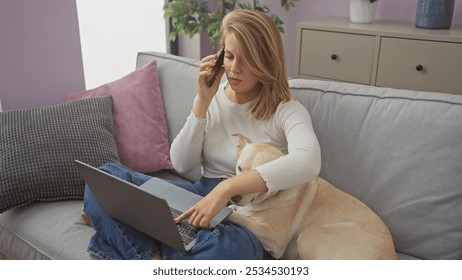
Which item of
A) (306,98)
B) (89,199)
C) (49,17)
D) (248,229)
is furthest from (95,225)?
(49,17)

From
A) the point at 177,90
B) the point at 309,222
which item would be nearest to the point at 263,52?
the point at 309,222

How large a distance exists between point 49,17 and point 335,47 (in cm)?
144

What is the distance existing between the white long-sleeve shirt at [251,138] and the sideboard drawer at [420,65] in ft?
4.14

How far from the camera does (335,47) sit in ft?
8.13

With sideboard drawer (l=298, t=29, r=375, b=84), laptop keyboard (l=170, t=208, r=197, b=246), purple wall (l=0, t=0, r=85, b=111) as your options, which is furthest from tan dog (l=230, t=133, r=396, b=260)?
sideboard drawer (l=298, t=29, r=375, b=84)

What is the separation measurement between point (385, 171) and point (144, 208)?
26.4 inches

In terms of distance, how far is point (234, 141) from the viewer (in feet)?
4.21

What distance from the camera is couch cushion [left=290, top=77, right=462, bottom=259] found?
1.20m

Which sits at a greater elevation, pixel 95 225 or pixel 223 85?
pixel 223 85

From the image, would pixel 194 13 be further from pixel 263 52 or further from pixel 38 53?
pixel 263 52

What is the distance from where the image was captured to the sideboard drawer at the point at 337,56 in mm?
2398

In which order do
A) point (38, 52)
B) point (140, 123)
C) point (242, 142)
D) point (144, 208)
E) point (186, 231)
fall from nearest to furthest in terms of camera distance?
point (144, 208) → point (186, 231) → point (242, 142) → point (140, 123) → point (38, 52)

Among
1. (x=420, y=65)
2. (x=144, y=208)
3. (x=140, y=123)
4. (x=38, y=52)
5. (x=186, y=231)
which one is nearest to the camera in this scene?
(x=144, y=208)
